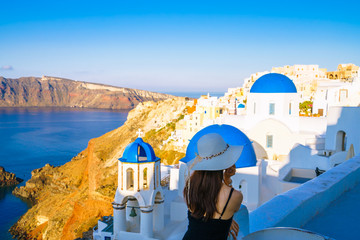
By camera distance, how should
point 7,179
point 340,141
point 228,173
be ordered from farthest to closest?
point 7,179, point 340,141, point 228,173

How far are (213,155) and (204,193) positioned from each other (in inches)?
8.2

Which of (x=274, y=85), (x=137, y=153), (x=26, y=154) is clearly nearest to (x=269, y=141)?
(x=274, y=85)

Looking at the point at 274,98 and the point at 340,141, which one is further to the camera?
the point at 274,98

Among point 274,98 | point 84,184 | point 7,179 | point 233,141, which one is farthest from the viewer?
point 7,179

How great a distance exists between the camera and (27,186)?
32906 mm

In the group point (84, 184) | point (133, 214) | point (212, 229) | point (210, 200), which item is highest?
point (210, 200)

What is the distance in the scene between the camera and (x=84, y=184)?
30188 millimetres

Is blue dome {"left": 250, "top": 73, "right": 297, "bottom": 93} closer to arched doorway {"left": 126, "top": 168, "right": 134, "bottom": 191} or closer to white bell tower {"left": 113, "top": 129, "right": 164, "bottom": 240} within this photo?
white bell tower {"left": 113, "top": 129, "right": 164, "bottom": 240}

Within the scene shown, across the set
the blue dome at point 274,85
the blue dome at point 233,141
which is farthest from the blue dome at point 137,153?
the blue dome at point 274,85

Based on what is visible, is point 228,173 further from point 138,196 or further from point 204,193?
point 138,196

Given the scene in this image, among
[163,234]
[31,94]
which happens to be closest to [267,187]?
[163,234]

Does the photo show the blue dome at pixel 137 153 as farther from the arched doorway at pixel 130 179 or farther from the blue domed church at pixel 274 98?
the blue domed church at pixel 274 98

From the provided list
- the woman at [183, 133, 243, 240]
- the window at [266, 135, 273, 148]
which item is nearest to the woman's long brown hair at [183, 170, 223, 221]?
the woman at [183, 133, 243, 240]

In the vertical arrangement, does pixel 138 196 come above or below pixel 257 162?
below
